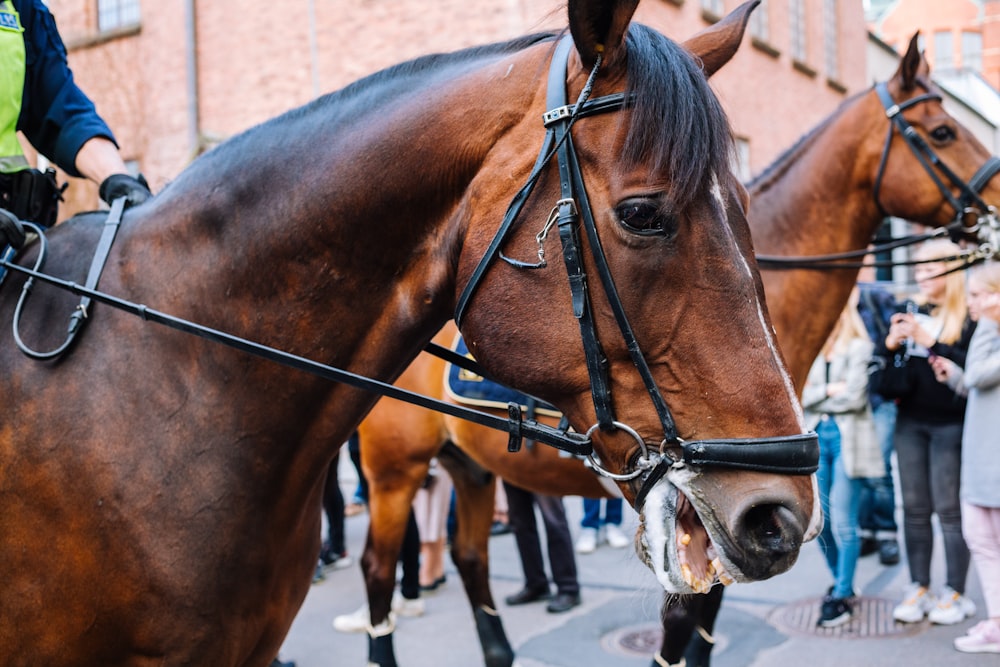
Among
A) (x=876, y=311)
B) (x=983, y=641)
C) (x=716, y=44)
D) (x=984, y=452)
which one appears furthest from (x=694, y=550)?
(x=876, y=311)

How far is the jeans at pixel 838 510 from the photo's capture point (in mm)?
5355

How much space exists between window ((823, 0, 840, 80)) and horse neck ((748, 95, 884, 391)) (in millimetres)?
16502

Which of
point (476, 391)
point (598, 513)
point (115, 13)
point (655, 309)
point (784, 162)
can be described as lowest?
point (598, 513)

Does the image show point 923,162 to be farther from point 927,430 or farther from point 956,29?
point 956,29

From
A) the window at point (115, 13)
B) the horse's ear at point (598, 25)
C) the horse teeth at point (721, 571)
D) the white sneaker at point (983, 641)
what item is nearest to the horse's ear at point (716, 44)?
the horse's ear at point (598, 25)

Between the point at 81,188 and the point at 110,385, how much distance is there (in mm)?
8872

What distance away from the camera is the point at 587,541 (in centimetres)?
738

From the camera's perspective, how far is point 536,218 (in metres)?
1.68

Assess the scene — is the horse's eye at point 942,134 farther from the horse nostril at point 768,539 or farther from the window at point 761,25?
the window at point 761,25

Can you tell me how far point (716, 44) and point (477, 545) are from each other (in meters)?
3.42

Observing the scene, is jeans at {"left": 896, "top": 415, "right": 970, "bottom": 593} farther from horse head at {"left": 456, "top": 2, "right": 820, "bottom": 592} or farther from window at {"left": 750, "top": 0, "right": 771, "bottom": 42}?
window at {"left": 750, "top": 0, "right": 771, "bottom": 42}

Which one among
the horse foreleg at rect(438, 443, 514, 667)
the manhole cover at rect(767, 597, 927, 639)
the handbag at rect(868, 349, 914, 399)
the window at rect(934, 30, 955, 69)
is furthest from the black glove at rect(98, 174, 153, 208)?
the window at rect(934, 30, 955, 69)

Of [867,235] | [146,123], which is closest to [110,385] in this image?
[867,235]

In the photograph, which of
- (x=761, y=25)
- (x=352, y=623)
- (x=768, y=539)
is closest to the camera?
(x=768, y=539)
